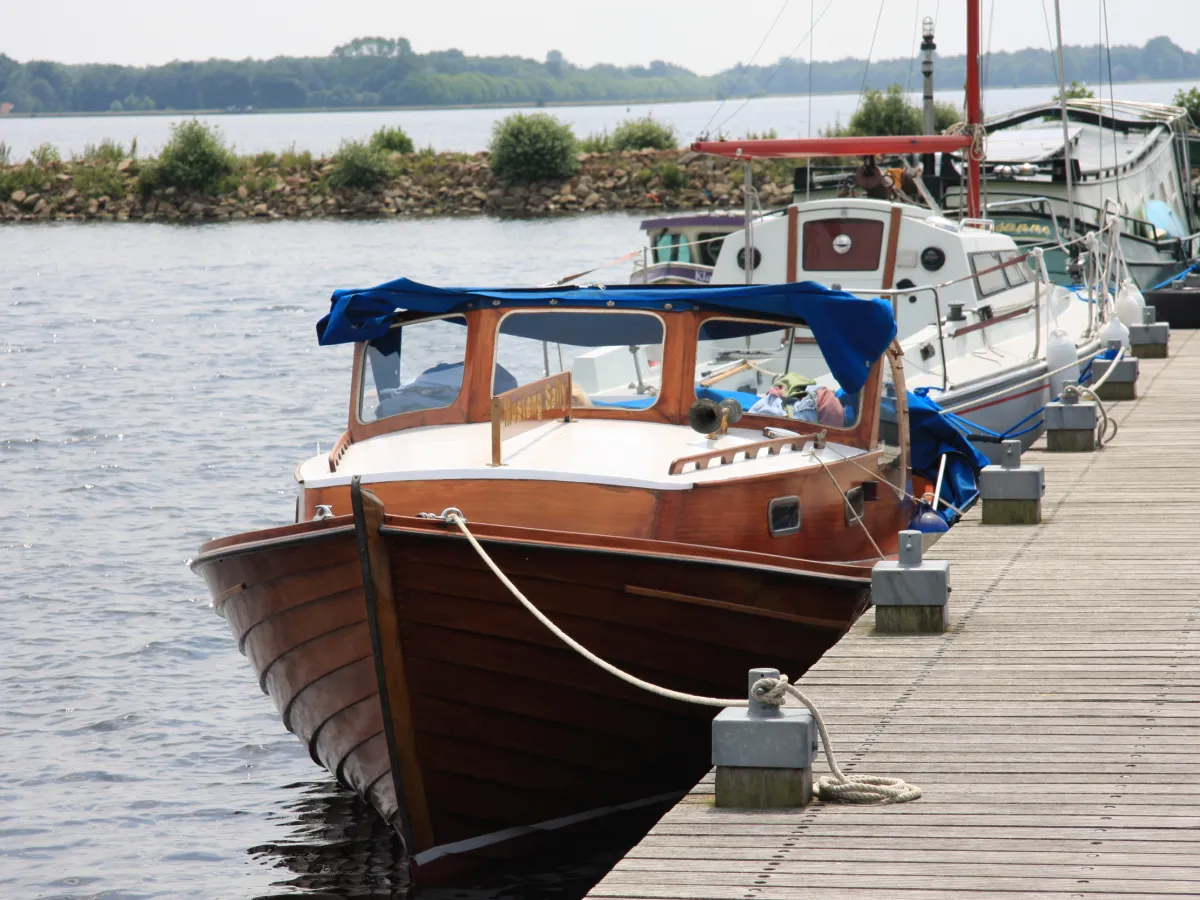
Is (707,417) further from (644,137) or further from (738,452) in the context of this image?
(644,137)

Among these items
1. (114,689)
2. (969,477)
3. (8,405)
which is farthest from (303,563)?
(8,405)

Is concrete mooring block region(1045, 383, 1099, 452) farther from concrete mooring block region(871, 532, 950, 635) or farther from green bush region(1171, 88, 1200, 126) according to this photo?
green bush region(1171, 88, 1200, 126)

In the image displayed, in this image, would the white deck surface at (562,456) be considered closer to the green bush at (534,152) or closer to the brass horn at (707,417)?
the brass horn at (707,417)

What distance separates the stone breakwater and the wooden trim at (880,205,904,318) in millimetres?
47012

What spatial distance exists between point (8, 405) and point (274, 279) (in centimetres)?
1786

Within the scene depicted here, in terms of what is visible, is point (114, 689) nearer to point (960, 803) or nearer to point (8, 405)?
point (960, 803)

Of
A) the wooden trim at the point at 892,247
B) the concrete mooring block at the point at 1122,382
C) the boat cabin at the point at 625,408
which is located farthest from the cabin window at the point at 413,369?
the concrete mooring block at the point at 1122,382

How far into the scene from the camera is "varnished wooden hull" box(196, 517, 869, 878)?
8.09 m

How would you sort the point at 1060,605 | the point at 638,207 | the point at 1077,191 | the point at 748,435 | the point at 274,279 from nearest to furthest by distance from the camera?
the point at 1060,605 → the point at 748,435 → the point at 1077,191 → the point at 274,279 → the point at 638,207

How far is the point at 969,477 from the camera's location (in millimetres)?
13328

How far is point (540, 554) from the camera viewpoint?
8.12m

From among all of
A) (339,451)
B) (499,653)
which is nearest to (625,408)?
(339,451)

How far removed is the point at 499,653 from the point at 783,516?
197cm

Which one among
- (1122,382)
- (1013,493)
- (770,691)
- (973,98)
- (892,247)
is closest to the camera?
(770,691)
